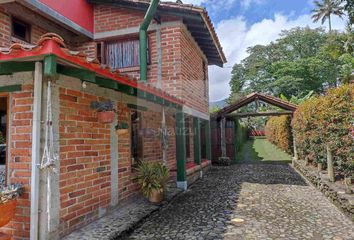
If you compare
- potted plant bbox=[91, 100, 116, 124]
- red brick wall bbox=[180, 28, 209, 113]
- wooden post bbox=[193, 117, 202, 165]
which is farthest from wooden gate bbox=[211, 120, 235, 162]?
potted plant bbox=[91, 100, 116, 124]

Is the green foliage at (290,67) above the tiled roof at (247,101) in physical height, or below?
above

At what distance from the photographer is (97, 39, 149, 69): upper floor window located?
964 cm

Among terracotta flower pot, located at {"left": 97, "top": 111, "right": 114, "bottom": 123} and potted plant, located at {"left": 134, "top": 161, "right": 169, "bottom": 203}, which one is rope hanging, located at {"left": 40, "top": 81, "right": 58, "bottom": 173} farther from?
potted plant, located at {"left": 134, "top": 161, "right": 169, "bottom": 203}

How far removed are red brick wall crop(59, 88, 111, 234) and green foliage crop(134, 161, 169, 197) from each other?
115cm

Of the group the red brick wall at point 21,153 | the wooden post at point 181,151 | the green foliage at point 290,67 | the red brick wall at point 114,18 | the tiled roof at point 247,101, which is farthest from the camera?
the green foliage at point 290,67

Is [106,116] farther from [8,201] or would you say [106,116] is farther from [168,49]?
[168,49]

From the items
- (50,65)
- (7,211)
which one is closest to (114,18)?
(50,65)

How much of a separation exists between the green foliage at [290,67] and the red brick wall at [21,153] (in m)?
38.8

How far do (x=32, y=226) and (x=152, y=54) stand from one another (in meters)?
6.75

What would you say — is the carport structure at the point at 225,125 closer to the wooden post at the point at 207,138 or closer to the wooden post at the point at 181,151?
the wooden post at the point at 207,138

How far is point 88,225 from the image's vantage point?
4.86 metres

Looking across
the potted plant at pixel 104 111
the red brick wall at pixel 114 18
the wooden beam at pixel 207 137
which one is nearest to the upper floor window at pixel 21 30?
the red brick wall at pixel 114 18

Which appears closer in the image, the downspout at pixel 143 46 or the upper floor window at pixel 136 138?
the upper floor window at pixel 136 138

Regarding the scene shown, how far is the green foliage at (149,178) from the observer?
6637 mm
